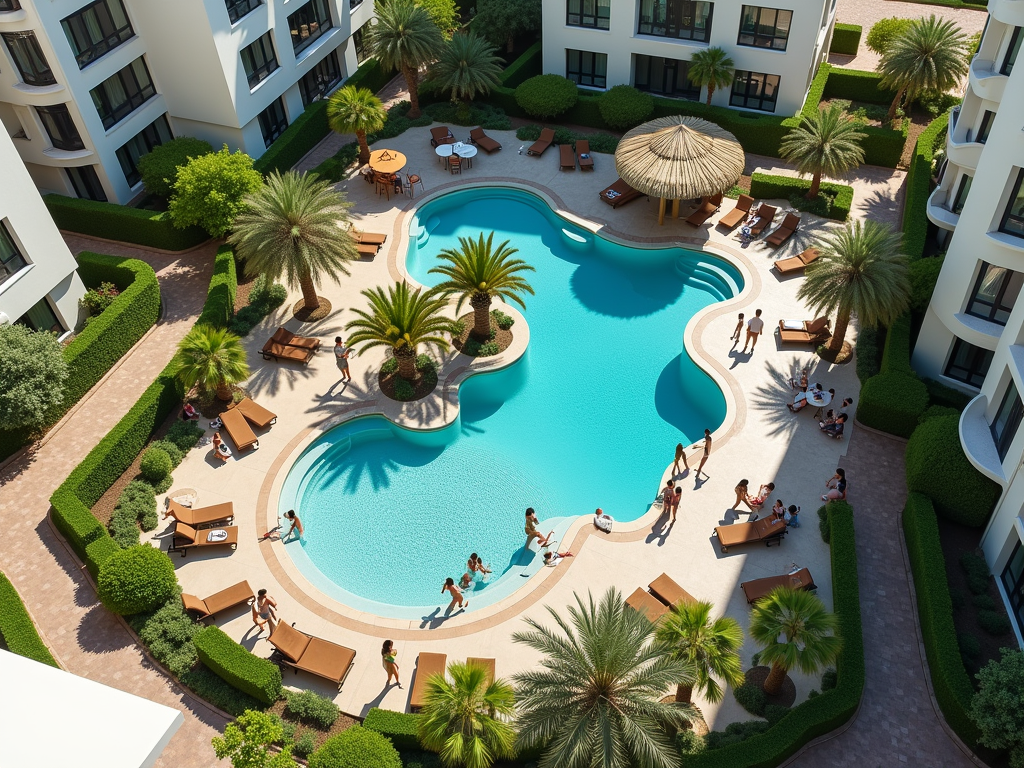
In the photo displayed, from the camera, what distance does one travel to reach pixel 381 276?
1403 inches

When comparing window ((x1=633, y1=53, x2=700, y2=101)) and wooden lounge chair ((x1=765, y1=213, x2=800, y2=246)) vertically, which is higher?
window ((x1=633, y1=53, x2=700, y2=101))

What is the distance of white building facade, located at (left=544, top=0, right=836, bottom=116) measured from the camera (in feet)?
131

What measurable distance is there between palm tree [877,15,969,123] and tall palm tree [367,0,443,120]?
72.3 feet

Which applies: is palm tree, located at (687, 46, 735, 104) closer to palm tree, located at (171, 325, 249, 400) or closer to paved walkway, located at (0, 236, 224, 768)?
paved walkway, located at (0, 236, 224, 768)

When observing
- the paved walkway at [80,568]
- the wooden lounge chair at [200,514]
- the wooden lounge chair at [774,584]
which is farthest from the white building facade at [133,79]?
the wooden lounge chair at [774,584]

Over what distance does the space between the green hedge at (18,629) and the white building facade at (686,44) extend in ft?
119

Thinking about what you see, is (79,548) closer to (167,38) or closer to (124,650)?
(124,650)

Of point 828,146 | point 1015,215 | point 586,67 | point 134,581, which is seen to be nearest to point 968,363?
point 1015,215

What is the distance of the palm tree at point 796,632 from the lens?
19.6 metres

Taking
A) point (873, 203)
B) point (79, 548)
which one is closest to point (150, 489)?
point (79, 548)

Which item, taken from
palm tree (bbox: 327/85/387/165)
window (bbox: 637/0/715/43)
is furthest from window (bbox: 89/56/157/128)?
window (bbox: 637/0/715/43)

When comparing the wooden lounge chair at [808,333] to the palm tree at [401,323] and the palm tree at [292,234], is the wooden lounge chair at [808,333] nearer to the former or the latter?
the palm tree at [401,323]

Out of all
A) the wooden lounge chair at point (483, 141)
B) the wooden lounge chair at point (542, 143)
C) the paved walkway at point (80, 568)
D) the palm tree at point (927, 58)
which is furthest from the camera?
the wooden lounge chair at point (483, 141)

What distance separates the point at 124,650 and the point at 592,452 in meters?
15.8
